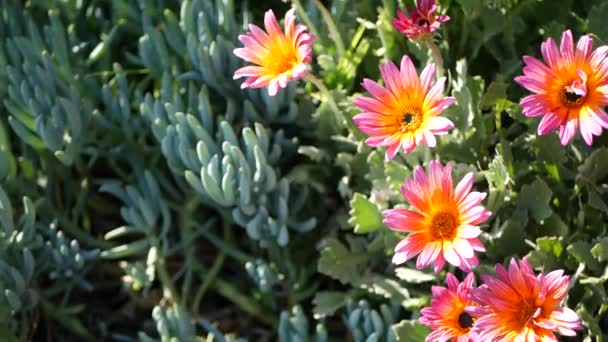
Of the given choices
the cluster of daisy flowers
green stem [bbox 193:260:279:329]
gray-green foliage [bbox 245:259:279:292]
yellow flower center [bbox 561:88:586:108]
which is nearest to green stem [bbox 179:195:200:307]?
green stem [bbox 193:260:279:329]

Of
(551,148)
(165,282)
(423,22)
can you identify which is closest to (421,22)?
(423,22)

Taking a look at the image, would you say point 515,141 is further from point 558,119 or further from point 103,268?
point 103,268

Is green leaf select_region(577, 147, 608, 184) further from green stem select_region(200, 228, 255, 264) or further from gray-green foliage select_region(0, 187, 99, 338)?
gray-green foliage select_region(0, 187, 99, 338)

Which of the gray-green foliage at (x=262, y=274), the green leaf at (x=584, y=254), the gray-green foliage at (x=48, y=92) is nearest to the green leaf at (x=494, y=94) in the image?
the green leaf at (x=584, y=254)

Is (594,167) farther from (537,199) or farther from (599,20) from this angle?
(599,20)

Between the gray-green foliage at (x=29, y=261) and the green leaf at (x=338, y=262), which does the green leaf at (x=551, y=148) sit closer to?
the green leaf at (x=338, y=262)

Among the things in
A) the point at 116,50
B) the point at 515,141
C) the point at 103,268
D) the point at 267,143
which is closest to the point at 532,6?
the point at 515,141
